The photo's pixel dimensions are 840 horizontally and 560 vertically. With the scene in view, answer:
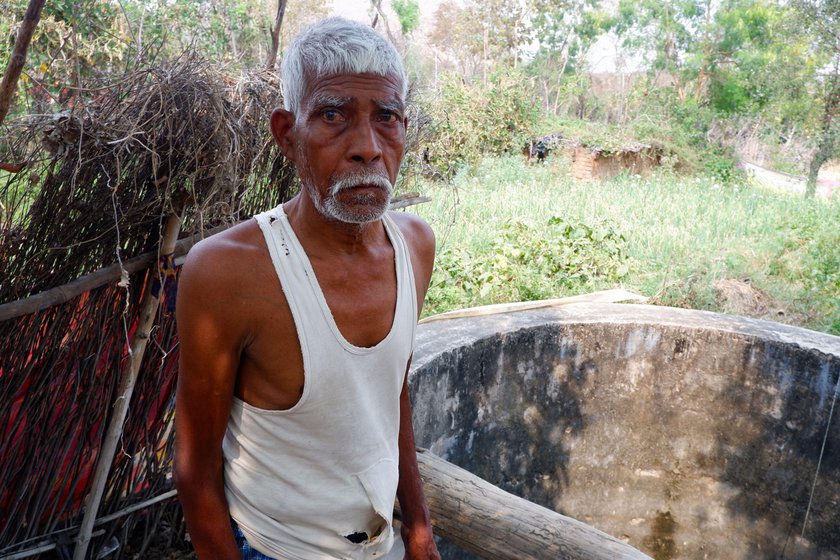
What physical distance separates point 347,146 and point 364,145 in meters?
0.03

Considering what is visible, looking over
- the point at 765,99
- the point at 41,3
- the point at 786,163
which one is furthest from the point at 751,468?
the point at 786,163

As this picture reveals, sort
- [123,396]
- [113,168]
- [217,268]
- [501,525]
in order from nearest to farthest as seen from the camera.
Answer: [217,268], [501,525], [113,168], [123,396]

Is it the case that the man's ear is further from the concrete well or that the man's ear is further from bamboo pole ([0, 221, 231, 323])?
the concrete well

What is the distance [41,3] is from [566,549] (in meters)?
1.61

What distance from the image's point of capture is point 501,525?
1828 millimetres

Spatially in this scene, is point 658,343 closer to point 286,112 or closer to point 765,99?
point 286,112

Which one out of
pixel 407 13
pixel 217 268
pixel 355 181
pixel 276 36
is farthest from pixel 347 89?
pixel 407 13

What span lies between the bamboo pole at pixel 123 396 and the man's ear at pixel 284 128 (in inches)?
33.3

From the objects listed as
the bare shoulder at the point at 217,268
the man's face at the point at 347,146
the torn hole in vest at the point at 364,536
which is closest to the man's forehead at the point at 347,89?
the man's face at the point at 347,146

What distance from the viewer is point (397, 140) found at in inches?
52.7

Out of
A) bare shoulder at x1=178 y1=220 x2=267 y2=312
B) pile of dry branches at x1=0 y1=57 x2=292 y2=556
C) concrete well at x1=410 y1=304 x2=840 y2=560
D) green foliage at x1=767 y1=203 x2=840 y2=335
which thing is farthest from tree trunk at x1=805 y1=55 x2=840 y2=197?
bare shoulder at x1=178 y1=220 x2=267 y2=312

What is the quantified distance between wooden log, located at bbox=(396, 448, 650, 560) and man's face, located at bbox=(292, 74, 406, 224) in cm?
83

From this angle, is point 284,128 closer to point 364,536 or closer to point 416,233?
point 416,233

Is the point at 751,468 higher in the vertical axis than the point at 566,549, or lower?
lower
